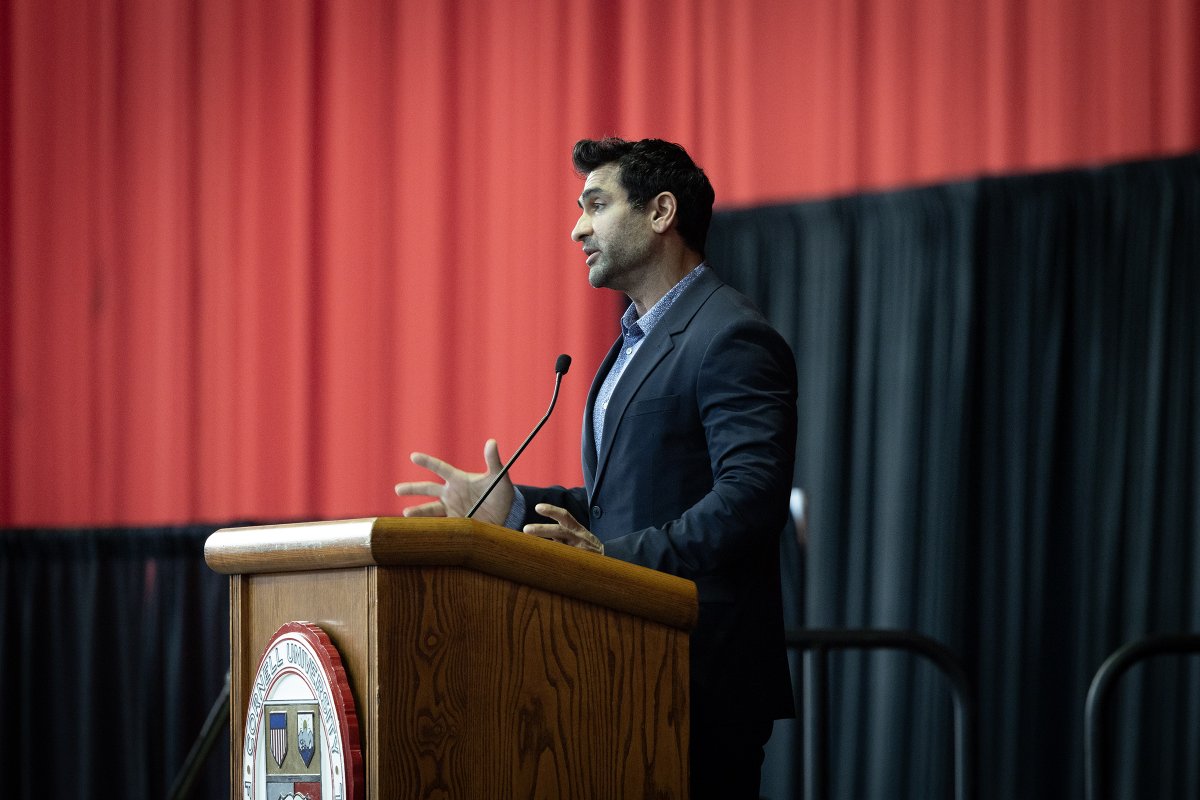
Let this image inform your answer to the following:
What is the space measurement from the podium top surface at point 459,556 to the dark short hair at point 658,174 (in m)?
0.85

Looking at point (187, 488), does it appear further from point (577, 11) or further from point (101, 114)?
point (577, 11)

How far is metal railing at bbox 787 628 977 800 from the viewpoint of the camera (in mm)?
3242

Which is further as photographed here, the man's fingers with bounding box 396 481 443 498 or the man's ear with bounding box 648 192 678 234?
the man's ear with bounding box 648 192 678 234

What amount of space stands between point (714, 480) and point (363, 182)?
11.0ft

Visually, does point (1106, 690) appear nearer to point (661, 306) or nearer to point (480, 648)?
point (661, 306)

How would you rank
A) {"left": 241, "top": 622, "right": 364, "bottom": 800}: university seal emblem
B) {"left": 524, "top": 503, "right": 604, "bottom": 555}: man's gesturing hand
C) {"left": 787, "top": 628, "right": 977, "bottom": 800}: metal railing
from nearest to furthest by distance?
{"left": 241, "top": 622, "right": 364, "bottom": 800}: university seal emblem, {"left": 524, "top": 503, "right": 604, "bottom": 555}: man's gesturing hand, {"left": 787, "top": 628, "right": 977, "bottom": 800}: metal railing

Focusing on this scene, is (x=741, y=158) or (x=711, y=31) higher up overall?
(x=711, y=31)

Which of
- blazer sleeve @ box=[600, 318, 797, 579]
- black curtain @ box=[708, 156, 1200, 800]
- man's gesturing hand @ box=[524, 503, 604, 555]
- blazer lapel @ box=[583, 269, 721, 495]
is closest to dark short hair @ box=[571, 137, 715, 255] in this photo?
blazer lapel @ box=[583, 269, 721, 495]

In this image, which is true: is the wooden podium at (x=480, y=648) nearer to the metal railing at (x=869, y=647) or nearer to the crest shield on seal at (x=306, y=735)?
the crest shield on seal at (x=306, y=735)

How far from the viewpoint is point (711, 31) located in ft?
15.5

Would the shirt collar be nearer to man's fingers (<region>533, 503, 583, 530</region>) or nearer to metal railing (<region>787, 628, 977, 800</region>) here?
man's fingers (<region>533, 503, 583, 530</region>)

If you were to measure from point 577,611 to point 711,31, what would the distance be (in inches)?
127

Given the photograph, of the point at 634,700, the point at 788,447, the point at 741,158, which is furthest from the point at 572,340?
the point at 634,700

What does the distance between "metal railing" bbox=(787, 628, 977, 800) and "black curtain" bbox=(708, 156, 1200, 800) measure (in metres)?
0.65
